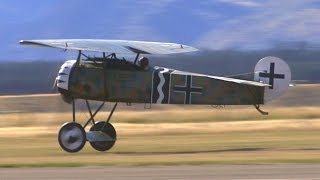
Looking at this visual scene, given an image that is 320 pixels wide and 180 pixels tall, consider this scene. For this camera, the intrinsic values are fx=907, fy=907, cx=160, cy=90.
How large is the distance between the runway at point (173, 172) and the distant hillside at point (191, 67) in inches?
4703

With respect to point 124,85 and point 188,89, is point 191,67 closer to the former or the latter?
point 188,89

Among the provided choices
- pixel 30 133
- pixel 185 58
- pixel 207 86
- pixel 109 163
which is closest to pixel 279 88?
pixel 207 86

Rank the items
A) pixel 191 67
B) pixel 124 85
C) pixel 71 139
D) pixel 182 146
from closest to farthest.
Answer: pixel 71 139 → pixel 124 85 → pixel 182 146 → pixel 191 67

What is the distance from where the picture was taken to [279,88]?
2633 centimetres

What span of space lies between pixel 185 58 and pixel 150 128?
14282cm

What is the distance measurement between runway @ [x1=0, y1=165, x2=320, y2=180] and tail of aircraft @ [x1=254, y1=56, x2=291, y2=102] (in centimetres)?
732

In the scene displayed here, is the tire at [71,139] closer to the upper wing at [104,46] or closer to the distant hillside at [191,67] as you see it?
the upper wing at [104,46]

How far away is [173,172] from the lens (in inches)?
709

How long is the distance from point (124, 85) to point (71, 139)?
7.03 feet

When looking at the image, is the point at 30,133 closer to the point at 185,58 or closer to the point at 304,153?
the point at 304,153

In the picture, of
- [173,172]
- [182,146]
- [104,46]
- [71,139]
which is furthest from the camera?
A: [182,146]

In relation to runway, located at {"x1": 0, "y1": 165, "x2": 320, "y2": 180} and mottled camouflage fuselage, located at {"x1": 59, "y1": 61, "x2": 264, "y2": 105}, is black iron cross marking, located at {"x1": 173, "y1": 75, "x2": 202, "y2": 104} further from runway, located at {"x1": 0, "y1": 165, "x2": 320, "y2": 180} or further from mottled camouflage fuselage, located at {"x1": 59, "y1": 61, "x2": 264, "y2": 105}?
runway, located at {"x1": 0, "y1": 165, "x2": 320, "y2": 180}

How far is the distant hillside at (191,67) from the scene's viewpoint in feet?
495

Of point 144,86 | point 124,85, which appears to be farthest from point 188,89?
point 124,85
